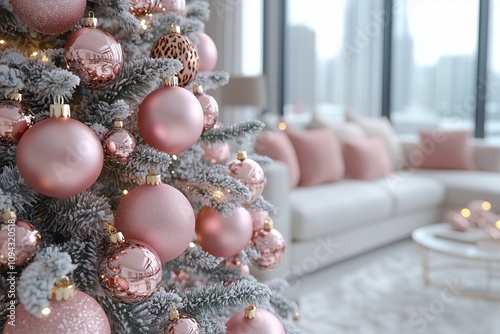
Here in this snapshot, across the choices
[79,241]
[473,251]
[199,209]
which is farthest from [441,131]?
[79,241]

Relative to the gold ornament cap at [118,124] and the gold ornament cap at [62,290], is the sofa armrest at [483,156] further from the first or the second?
the gold ornament cap at [62,290]

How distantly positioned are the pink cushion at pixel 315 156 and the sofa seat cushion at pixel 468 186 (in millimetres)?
945

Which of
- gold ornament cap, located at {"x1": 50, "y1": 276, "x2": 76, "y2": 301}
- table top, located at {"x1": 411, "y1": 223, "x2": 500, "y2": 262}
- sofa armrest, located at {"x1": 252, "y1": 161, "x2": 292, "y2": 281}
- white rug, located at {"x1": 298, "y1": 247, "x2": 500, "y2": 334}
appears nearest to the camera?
gold ornament cap, located at {"x1": 50, "y1": 276, "x2": 76, "y2": 301}

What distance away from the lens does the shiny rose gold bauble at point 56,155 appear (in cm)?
65

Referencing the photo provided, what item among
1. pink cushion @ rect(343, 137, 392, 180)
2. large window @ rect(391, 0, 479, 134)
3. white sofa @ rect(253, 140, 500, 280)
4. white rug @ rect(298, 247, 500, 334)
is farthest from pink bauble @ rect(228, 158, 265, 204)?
large window @ rect(391, 0, 479, 134)

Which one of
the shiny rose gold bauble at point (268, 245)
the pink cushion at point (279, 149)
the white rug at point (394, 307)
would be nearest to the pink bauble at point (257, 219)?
the shiny rose gold bauble at point (268, 245)

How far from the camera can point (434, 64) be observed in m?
5.84

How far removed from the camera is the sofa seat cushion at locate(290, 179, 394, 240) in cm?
306

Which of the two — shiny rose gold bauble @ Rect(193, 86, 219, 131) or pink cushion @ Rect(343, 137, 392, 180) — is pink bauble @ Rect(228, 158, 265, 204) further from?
pink cushion @ Rect(343, 137, 392, 180)

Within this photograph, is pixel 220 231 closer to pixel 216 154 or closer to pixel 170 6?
pixel 216 154

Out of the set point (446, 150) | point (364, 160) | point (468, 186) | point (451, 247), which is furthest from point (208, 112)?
point (446, 150)

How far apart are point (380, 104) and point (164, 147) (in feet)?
18.6

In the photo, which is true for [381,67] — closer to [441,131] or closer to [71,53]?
[441,131]

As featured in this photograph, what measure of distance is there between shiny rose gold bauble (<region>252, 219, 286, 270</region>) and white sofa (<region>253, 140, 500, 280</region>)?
163 cm
